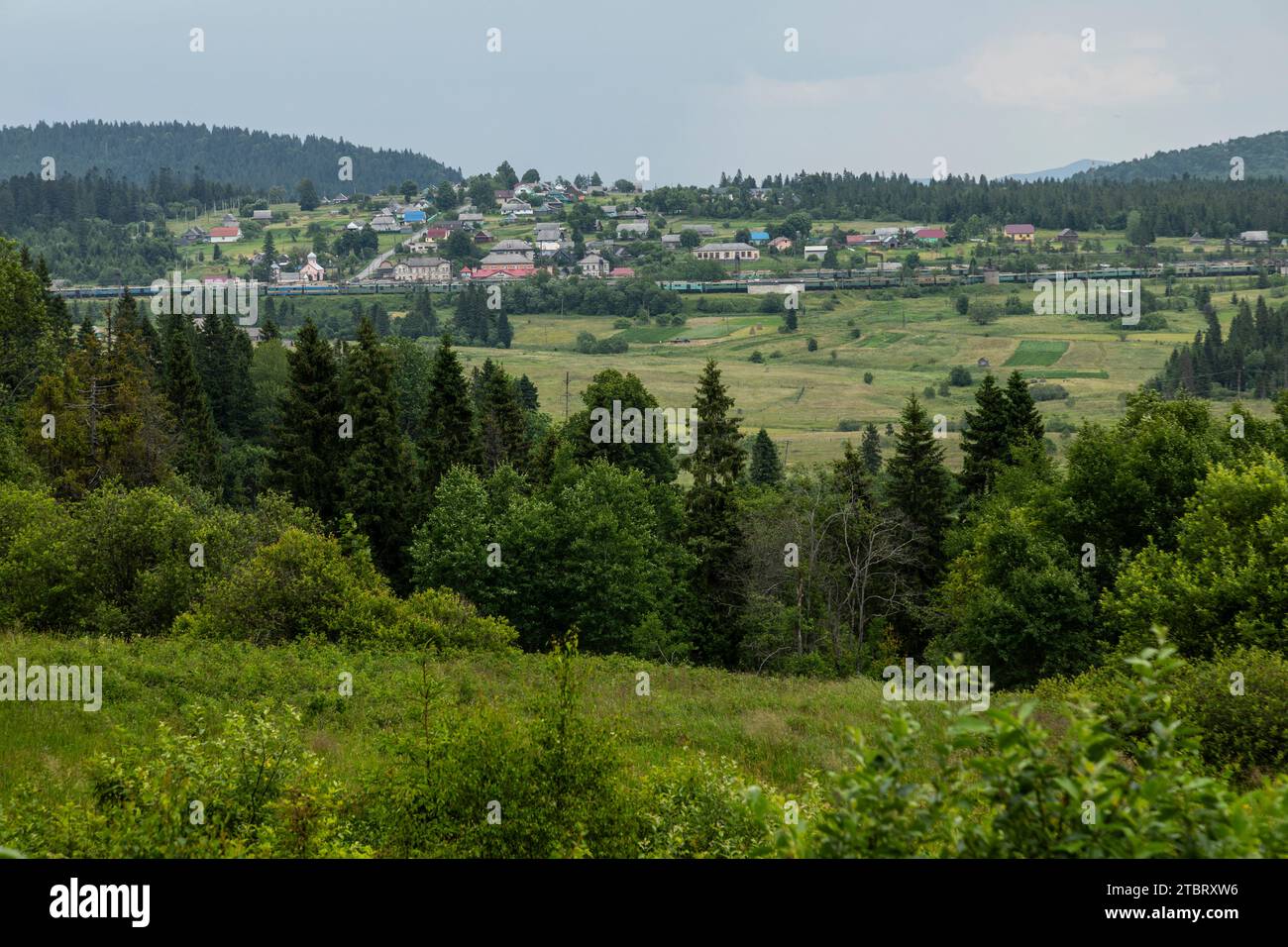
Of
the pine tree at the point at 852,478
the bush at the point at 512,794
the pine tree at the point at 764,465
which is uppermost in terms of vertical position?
the bush at the point at 512,794

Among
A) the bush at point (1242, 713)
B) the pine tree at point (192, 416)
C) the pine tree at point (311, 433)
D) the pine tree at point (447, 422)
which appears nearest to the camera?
the bush at point (1242, 713)

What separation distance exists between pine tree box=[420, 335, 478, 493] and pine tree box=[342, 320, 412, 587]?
173 cm

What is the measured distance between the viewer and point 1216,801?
6527 millimetres

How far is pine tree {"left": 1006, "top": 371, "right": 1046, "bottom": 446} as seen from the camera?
188 ft

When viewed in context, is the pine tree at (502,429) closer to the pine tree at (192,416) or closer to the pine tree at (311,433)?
the pine tree at (311,433)

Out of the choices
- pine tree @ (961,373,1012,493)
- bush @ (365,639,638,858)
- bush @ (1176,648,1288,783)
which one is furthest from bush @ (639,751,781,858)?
pine tree @ (961,373,1012,493)

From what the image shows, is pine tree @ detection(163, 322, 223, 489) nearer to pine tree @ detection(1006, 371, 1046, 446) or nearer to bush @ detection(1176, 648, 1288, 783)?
pine tree @ detection(1006, 371, 1046, 446)

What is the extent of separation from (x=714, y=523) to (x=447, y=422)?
15322 millimetres

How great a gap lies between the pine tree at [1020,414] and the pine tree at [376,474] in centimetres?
3191

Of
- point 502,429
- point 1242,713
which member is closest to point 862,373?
point 502,429

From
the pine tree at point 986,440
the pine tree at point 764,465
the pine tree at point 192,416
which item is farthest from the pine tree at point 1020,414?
the pine tree at point 192,416

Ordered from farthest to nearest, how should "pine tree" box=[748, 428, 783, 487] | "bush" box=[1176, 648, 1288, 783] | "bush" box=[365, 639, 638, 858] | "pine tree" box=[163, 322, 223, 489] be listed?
"pine tree" box=[748, 428, 783, 487], "pine tree" box=[163, 322, 223, 489], "bush" box=[1176, 648, 1288, 783], "bush" box=[365, 639, 638, 858]

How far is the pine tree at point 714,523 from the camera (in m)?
54.7

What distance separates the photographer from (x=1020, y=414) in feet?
191
